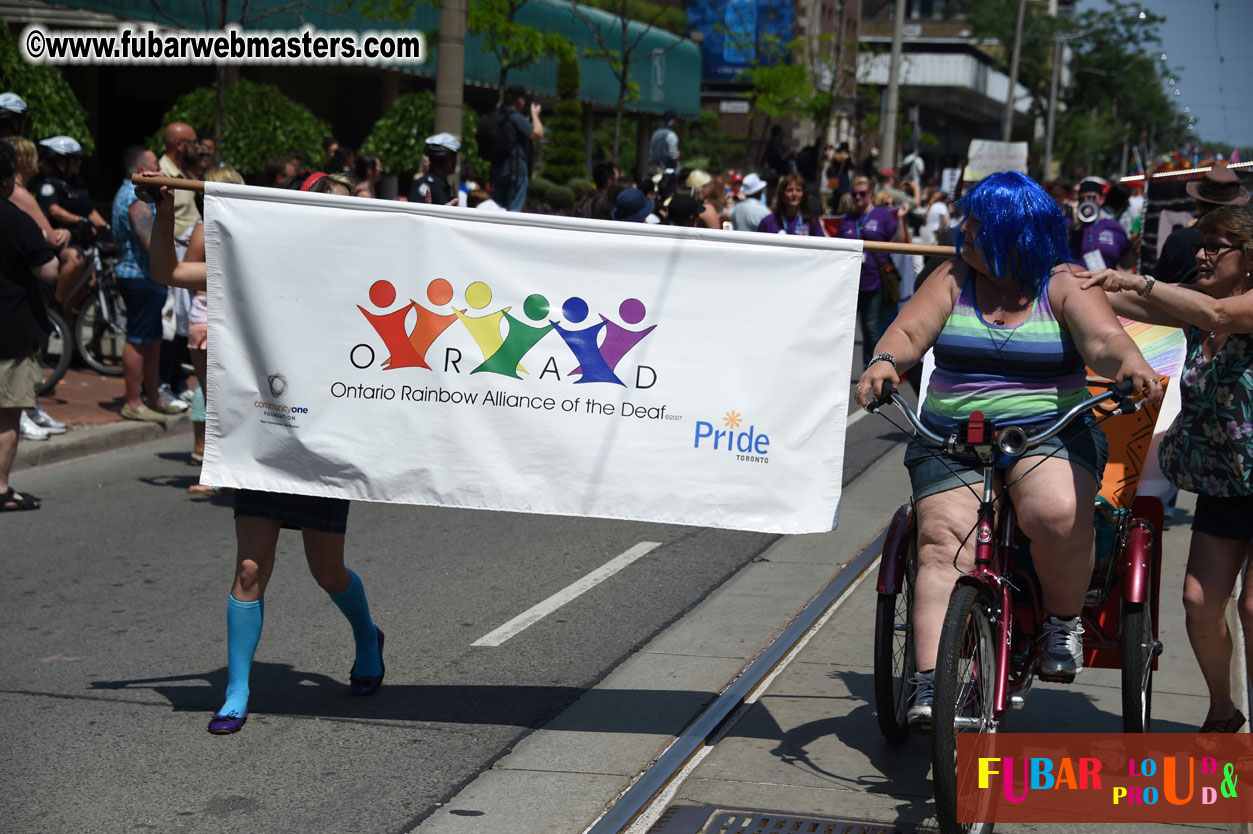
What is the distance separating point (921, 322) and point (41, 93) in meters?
13.2

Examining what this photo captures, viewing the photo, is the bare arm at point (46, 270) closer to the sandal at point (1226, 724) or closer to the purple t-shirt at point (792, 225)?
the purple t-shirt at point (792, 225)

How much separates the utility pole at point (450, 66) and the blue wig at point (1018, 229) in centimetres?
939

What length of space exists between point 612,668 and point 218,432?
6.16ft

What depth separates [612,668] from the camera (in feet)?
19.2

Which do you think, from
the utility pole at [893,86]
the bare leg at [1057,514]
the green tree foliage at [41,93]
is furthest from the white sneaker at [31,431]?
the utility pole at [893,86]

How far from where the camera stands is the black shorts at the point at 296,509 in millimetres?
4949

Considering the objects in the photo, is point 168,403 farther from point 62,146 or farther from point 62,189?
point 62,146

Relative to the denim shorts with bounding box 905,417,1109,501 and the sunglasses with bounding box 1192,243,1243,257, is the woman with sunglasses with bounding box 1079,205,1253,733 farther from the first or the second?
the denim shorts with bounding box 905,417,1109,501

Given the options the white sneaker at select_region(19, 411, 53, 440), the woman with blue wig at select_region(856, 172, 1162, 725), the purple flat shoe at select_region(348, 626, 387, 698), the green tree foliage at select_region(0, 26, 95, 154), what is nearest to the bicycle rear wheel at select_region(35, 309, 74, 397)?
the white sneaker at select_region(19, 411, 53, 440)

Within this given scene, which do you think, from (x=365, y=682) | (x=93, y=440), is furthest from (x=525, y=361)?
(x=93, y=440)

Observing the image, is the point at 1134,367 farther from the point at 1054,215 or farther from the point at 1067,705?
the point at 1067,705

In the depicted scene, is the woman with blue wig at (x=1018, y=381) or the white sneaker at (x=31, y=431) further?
the white sneaker at (x=31, y=431)

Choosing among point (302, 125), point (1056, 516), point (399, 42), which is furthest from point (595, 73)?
point (1056, 516)

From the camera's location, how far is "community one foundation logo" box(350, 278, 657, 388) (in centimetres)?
483
